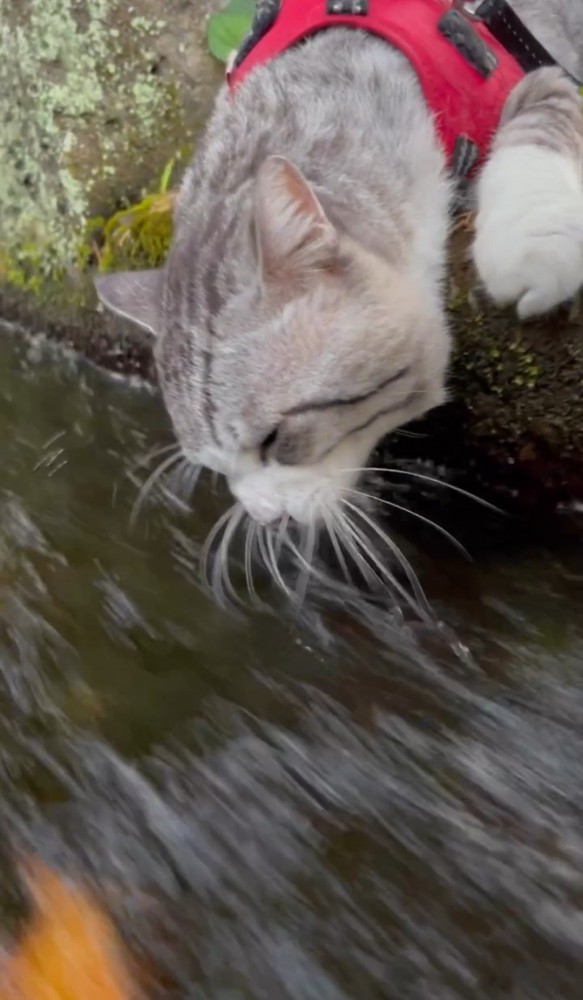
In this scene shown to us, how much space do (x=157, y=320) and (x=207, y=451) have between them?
1.09 feet

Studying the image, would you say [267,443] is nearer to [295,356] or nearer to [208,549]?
[295,356]

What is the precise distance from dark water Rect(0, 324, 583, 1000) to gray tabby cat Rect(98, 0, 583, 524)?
1.12ft

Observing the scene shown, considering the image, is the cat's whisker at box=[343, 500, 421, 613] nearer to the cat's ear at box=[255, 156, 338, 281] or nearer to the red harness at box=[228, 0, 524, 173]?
the cat's ear at box=[255, 156, 338, 281]

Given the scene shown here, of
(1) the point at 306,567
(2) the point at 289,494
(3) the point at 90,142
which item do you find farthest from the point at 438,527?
(3) the point at 90,142

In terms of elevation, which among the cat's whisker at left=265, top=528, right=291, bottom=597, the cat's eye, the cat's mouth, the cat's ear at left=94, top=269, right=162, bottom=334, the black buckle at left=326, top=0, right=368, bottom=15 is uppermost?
the black buckle at left=326, top=0, right=368, bottom=15

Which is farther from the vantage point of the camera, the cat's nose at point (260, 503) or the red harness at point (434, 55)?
the red harness at point (434, 55)

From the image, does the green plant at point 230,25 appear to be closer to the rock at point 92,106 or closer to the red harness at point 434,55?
the rock at point 92,106

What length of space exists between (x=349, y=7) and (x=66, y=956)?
1909mm

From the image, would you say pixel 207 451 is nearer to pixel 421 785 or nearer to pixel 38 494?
pixel 421 785

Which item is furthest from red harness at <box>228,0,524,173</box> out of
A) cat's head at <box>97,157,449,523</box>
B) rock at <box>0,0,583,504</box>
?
rock at <box>0,0,583,504</box>

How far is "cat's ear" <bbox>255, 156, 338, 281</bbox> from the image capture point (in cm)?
141

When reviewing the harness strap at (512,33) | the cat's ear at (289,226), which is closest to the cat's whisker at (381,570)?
the cat's ear at (289,226)

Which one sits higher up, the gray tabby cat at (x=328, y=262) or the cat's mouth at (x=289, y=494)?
the gray tabby cat at (x=328, y=262)

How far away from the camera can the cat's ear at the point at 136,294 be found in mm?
1931
